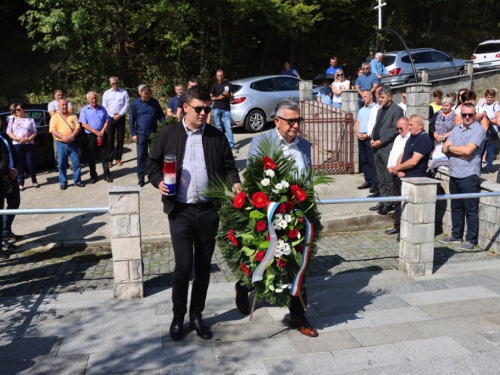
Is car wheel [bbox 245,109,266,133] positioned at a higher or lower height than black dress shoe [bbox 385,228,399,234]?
higher

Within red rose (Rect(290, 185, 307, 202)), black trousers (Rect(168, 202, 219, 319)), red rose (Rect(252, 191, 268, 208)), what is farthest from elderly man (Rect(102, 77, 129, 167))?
red rose (Rect(290, 185, 307, 202))

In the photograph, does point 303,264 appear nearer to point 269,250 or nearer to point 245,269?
point 269,250

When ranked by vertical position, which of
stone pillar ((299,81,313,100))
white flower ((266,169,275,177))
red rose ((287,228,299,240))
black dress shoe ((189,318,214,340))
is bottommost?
black dress shoe ((189,318,214,340))

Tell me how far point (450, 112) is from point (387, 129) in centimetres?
252

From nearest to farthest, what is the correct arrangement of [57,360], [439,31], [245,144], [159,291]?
[57,360] → [159,291] → [245,144] → [439,31]

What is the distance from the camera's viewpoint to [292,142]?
17.7 feet

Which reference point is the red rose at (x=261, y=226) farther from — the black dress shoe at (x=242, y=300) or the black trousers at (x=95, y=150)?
the black trousers at (x=95, y=150)

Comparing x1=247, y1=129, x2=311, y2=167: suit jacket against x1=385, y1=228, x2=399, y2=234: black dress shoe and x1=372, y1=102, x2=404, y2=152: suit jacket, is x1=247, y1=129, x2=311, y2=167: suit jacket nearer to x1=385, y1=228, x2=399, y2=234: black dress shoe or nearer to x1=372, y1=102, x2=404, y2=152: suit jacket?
x1=385, y1=228, x2=399, y2=234: black dress shoe

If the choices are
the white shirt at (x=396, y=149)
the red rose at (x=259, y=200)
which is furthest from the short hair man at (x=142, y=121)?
the red rose at (x=259, y=200)

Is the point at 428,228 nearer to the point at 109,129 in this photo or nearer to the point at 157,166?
the point at 157,166

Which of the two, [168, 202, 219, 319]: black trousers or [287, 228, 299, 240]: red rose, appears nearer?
[287, 228, 299, 240]: red rose

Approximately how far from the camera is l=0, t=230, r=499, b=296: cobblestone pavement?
7.21m

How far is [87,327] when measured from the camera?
5.41 metres

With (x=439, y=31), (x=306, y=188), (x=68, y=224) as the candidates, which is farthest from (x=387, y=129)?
(x=439, y=31)
